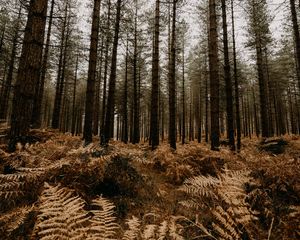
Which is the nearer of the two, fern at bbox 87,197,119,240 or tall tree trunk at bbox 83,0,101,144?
fern at bbox 87,197,119,240

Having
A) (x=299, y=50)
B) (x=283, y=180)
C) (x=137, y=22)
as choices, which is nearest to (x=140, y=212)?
(x=283, y=180)

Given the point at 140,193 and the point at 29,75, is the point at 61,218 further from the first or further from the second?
the point at 29,75

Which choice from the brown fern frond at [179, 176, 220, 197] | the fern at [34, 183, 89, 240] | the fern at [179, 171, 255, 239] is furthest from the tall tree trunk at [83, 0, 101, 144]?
the fern at [34, 183, 89, 240]

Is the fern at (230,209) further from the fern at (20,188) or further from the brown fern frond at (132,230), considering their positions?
the fern at (20,188)

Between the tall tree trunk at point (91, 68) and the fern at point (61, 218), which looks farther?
the tall tree trunk at point (91, 68)

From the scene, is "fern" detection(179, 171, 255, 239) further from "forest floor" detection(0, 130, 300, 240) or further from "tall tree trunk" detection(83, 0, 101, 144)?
"tall tree trunk" detection(83, 0, 101, 144)

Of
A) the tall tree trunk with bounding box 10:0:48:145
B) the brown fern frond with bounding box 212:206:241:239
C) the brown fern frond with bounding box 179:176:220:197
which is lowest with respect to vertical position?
the brown fern frond with bounding box 212:206:241:239

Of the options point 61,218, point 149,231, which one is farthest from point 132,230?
point 61,218

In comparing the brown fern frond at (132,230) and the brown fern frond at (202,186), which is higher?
the brown fern frond at (202,186)

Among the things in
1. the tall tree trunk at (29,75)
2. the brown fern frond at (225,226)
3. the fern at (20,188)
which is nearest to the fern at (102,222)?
the brown fern frond at (225,226)

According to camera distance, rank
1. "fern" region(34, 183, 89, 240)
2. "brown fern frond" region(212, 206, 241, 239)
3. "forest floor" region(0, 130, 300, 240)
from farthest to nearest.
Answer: "forest floor" region(0, 130, 300, 240)
"brown fern frond" region(212, 206, 241, 239)
"fern" region(34, 183, 89, 240)

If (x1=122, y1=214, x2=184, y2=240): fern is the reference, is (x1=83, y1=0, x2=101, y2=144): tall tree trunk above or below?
above

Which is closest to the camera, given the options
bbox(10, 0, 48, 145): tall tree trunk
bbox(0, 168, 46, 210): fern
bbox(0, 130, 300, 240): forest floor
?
bbox(0, 130, 300, 240): forest floor

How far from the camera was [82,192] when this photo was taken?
11.0 feet
